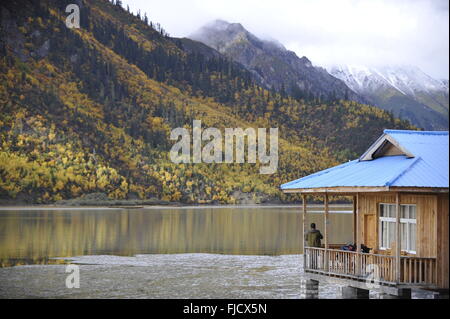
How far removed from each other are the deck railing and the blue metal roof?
1.92 metres

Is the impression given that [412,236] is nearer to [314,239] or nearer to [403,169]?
[403,169]

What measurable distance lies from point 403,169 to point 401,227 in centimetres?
214

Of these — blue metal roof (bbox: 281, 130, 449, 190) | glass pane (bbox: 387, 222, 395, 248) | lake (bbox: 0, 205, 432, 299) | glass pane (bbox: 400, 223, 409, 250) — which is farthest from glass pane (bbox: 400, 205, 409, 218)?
lake (bbox: 0, 205, 432, 299)

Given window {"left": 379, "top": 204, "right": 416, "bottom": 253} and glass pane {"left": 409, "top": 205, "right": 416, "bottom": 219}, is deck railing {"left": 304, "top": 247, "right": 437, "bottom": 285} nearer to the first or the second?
window {"left": 379, "top": 204, "right": 416, "bottom": 253}

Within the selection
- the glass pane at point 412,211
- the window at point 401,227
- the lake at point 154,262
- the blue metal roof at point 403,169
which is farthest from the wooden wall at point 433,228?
the lake at point 154,262

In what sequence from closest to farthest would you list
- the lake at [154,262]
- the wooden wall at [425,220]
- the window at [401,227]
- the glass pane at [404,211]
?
the wooden wall at [425,220] → the window at [401,227] → the glass pane at [404,211] → the lake at [154,262]

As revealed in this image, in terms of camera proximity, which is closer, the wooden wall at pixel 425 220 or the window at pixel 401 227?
the wooden wall at pixel 425 220

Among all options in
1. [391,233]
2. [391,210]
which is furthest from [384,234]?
[391,210]

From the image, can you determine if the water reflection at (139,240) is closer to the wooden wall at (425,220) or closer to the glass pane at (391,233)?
the glass pane at (391,233)

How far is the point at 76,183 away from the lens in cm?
14500

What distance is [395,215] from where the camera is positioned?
73.9 feet

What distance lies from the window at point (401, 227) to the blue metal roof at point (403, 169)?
3.98 ft

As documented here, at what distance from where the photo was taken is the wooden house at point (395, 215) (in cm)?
2012
